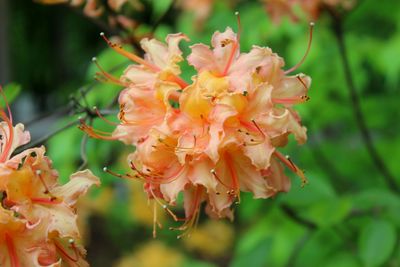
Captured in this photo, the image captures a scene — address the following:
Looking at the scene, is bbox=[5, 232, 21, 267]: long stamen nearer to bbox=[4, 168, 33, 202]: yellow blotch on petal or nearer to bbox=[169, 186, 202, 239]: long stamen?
bbox=[4, 168, 33, 202]: yellow blotch on petal

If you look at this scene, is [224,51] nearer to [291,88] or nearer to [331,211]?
[291,88]

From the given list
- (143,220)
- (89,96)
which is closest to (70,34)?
(143,220)

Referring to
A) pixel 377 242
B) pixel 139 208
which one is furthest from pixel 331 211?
pixel 139 208

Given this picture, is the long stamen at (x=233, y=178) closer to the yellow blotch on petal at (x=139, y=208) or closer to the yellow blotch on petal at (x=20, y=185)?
the yellow blotch on petal at (x=20, y=185)

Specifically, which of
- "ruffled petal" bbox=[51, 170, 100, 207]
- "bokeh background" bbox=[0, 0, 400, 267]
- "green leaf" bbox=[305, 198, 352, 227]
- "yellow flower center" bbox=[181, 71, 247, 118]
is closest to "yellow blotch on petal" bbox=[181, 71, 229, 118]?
"yellow flower center" bbox=[181, 71, 247, 118]

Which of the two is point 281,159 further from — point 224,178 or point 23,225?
point 23,225

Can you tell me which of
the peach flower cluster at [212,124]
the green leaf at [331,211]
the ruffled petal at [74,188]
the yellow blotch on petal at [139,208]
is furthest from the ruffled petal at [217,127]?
the yellow blotch on petal at [139,208]
